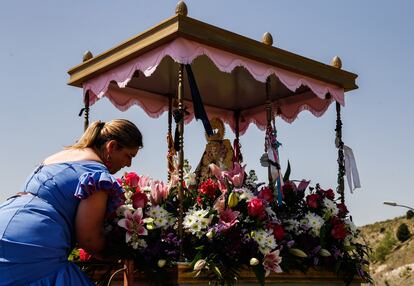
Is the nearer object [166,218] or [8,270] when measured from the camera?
[8,270]

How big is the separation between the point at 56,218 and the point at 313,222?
3324 mm

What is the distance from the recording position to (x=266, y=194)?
21.8ft

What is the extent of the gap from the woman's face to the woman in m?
0.16

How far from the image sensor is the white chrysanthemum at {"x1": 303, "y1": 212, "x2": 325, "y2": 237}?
6.79 m

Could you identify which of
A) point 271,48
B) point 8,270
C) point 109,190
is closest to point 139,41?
point 271,48

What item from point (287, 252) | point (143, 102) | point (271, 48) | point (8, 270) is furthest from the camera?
point (143, 102)

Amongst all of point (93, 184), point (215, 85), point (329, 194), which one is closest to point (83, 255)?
point (93, 184)

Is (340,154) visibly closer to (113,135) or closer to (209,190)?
(209,190)

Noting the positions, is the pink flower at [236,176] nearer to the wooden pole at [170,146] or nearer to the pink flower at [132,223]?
the pink flower at [132,223]

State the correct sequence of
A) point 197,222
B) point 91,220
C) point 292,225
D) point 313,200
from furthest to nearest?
1. point 313,200
2. point 292,225
3. point 197,222
4. point 91,220

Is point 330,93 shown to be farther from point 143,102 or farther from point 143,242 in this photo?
point 143,242

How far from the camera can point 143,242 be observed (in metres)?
5.59

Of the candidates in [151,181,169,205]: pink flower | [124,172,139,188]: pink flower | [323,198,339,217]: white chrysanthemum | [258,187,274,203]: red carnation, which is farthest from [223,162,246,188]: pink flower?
[323,198,339,217]: white chrysanthemum

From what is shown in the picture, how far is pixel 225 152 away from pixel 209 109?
1.78 m
